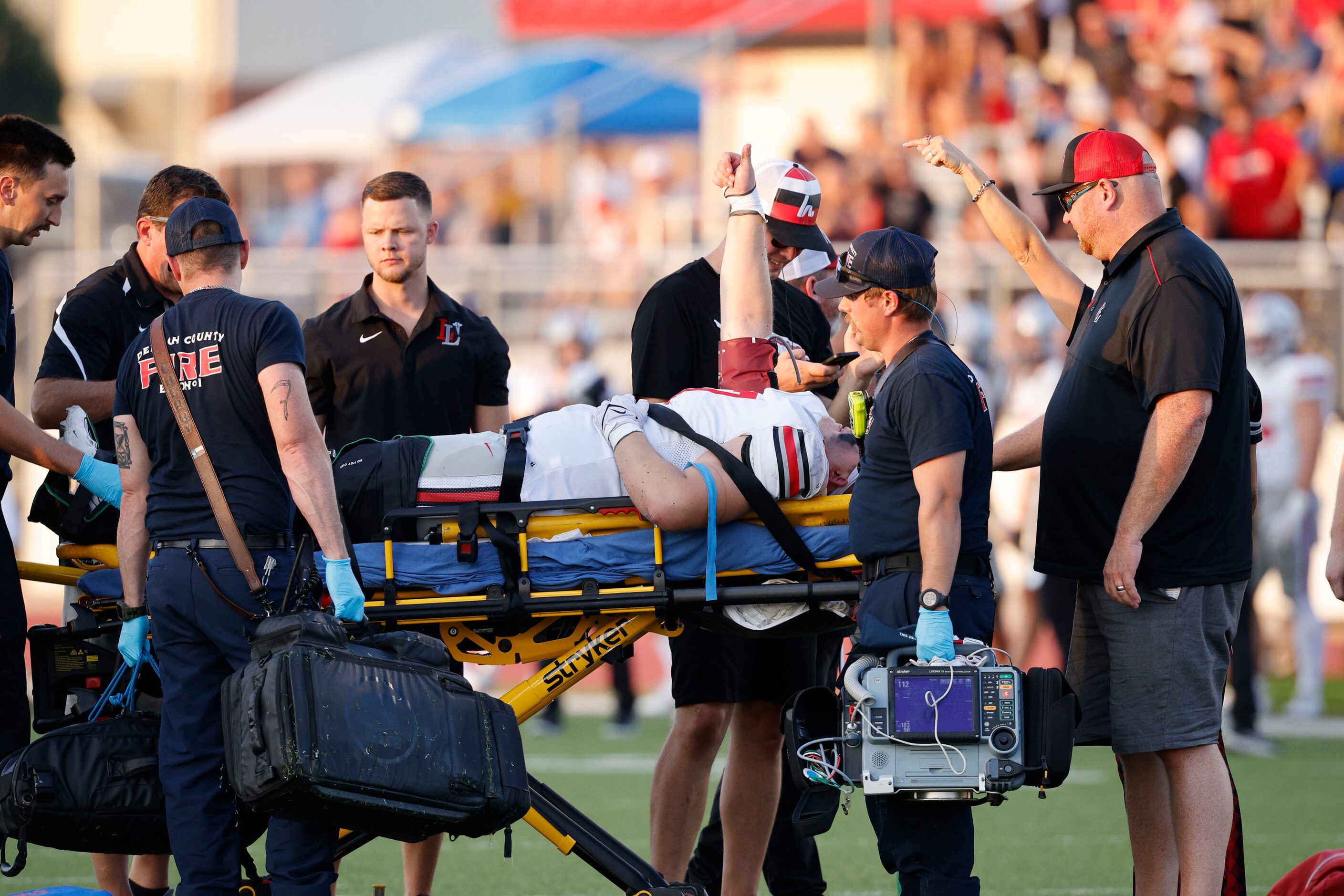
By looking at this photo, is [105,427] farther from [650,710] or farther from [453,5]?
[453,5]

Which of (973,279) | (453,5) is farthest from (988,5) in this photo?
(453,5)

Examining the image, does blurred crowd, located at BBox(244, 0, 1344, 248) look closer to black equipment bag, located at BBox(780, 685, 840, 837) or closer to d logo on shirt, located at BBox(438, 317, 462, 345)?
d logo on shirt, located at BBox(438, 317, 462, 345)

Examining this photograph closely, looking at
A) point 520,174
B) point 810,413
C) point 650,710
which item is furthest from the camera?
point 520,174

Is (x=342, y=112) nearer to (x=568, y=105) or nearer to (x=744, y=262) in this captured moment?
(x=568, y=105)

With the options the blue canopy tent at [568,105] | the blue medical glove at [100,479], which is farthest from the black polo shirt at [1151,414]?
the blue canopy tent at [568,105]

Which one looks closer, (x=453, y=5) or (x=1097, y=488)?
(x=1097, y=488)

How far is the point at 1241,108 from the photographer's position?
16.5 metres

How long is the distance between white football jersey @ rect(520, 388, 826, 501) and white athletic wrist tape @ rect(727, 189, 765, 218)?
2.00 ft

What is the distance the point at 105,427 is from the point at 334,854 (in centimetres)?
192

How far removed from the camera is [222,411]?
4742 mm

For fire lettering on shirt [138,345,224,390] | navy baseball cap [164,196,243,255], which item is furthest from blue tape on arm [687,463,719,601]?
navy baseball cap [164,196,243,255]

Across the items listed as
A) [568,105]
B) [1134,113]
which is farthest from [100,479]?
[568,105]

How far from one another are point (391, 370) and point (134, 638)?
1.50m

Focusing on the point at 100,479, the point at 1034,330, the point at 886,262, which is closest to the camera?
the point at 886,262
